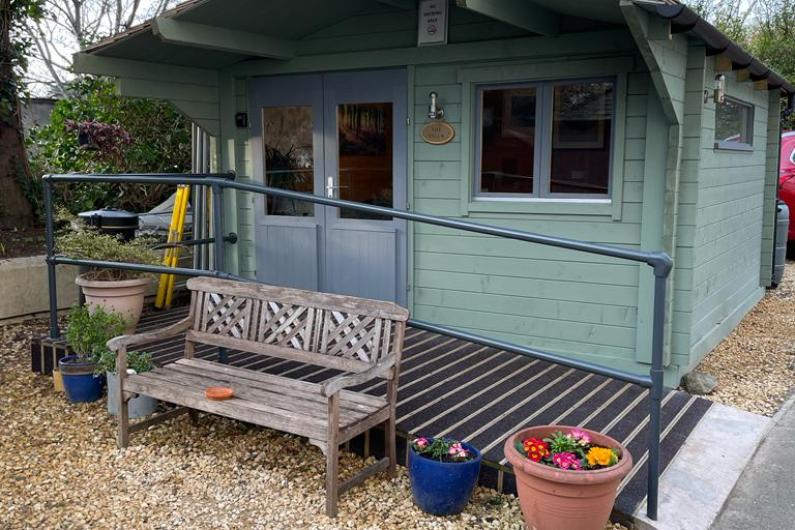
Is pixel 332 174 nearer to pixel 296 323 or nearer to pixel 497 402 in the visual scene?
pixel 296 323

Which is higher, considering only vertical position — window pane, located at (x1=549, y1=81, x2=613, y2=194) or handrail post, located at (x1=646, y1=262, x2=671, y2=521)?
window pane, located at (x1=549, y1=81, x2=613, y2=194)

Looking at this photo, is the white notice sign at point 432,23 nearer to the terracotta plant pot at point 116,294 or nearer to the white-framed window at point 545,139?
the white-framed window at point 545,139

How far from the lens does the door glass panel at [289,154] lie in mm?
5879

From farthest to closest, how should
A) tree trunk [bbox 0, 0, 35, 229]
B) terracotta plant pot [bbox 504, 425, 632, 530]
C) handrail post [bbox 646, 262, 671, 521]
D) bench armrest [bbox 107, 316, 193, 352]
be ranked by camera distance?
tree trunk [bbox 0, 0, 35, 229]
bench armrest [bbox 107, 316, 193, 352]
handrail post [bbox 646, 262, 671, 521]
terracotta plant pot [bbox 504, 425, 632, 530]

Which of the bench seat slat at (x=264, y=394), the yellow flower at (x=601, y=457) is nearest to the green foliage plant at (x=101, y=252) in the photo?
the bench seat slat at (x=264, y=394)

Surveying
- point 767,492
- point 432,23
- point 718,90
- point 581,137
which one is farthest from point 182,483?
point 718,90

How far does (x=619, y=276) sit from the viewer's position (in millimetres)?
4680

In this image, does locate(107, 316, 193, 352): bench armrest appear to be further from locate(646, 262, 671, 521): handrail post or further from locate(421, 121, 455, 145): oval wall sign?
locate(646, 262, 671, 521): handrail post

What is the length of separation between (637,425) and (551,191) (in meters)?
1.76

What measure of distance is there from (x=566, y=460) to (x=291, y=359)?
1475mm

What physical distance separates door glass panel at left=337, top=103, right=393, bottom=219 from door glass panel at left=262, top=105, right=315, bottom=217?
0.29m

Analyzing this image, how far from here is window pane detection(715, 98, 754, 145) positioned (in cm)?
524

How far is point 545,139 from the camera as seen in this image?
486 centimetres

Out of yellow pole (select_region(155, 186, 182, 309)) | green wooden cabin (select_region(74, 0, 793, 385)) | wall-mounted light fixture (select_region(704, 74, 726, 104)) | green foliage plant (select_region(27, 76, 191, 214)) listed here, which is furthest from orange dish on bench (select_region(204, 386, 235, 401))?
green foliage plant (select_region(27, 76, 191, 214))
